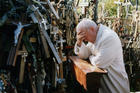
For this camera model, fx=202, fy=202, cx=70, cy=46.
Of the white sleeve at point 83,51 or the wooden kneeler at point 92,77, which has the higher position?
the white sleeve at point 83,51

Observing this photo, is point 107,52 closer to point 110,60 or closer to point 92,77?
point 110,60

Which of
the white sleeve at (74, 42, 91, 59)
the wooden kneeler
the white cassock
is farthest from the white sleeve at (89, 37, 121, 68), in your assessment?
the white sleeve at (74, 42, 91, 59)

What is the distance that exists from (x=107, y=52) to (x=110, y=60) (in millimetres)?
138

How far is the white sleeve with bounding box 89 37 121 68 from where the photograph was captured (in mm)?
3070

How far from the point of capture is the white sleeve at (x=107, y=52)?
10.1ft

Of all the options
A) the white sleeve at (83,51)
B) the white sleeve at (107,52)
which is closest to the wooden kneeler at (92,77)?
the white sleeve at (107,52)

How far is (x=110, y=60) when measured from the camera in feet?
10.2

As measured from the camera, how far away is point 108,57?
307 centimetres

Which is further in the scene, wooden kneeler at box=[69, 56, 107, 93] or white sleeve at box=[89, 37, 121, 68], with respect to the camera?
white sleeve at box=[89, 37, 121, 68]

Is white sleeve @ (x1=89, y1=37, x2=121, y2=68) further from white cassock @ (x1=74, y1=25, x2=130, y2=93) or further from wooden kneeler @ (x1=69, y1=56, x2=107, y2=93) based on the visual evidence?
wooden kneeler @ (x1=69, y1=56, x2=107, y2=93)

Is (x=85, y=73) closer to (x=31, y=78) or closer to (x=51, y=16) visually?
(x=31, y=78)

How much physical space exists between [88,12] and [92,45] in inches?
101

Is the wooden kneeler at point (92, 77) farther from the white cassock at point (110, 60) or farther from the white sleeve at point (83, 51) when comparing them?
the white sleeve at point (83, 51)

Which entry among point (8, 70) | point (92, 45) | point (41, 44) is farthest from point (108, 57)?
point (8, 70)
